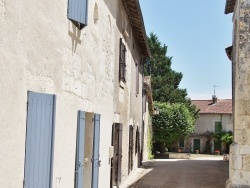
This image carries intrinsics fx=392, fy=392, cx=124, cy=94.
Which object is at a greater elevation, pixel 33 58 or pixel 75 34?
pixel 75 34

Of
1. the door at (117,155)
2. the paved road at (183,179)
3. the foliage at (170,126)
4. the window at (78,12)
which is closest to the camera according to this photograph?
the window at (78,12)

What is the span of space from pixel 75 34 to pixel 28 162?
2392 mm

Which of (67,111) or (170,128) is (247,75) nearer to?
(67,111)

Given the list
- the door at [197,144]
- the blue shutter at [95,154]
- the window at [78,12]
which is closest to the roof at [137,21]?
the blue shutter at [95,154]

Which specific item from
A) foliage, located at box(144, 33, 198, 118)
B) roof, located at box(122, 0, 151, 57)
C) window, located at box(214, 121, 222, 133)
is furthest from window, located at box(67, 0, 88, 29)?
window, located at box(214, 121, 222, 133)

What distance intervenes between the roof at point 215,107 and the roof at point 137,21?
24027mm

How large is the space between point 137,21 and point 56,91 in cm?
872

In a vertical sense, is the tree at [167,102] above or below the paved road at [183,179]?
above

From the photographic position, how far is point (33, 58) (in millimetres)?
4328

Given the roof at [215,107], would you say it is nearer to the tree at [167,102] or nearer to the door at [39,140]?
the tree at [167,102]

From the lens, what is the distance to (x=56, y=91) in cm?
509

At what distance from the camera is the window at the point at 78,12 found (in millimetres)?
5445

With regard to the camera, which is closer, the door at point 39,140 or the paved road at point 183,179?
the door at point 39,140

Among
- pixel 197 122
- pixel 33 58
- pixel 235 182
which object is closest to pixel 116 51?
pixel 235 182
